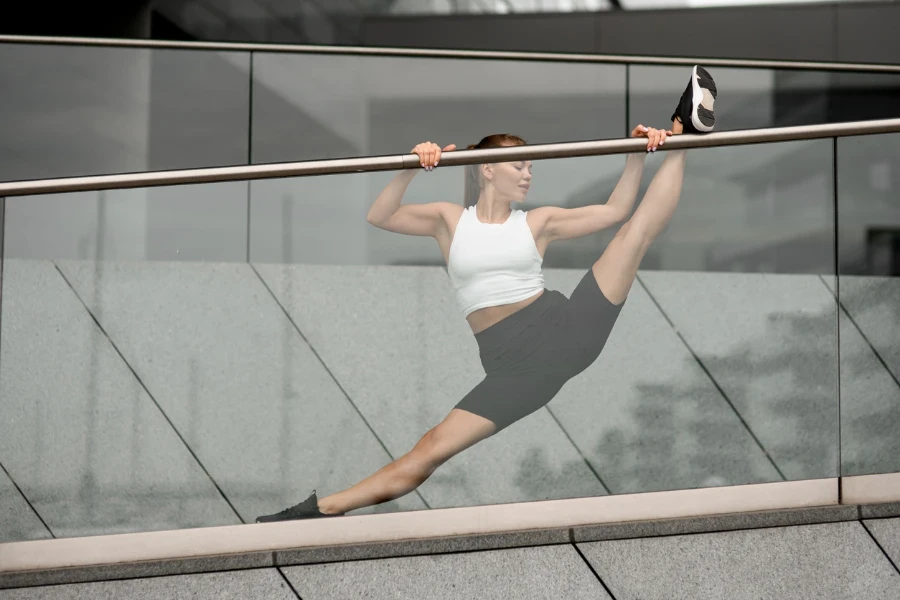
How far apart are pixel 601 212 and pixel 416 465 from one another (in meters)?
1.27

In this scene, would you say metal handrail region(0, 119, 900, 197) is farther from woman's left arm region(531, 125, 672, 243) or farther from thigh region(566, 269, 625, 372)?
thigh region(566, 269, 625, 372)

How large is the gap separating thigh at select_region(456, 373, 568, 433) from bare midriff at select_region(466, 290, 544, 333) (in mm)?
216

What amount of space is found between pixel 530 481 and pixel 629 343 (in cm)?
69

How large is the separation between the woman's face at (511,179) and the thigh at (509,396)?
739 mm

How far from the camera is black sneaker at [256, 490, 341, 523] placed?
13.3 feet

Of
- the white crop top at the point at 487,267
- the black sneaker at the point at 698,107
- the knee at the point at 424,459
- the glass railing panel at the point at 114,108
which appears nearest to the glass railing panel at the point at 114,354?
the knee at the point at 424,459

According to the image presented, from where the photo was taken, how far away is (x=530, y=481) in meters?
4.04

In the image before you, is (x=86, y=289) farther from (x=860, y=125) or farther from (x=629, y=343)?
(x=860, y=125)

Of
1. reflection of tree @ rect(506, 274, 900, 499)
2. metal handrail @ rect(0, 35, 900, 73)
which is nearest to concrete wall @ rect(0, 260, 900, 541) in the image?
reflection of tree @ rect(506, 274, 900, 499)

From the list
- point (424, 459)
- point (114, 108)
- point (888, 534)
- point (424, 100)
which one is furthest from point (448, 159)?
point (114, 108)

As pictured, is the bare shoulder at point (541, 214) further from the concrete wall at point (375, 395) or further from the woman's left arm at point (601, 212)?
the concrete wall at point (375, 395)

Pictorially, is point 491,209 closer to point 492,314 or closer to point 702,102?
point 492,314

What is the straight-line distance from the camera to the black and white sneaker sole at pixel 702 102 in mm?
4102

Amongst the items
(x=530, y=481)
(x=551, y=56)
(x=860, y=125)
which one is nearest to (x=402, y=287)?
(x=530, y=481)
